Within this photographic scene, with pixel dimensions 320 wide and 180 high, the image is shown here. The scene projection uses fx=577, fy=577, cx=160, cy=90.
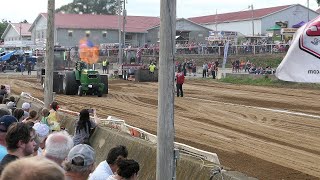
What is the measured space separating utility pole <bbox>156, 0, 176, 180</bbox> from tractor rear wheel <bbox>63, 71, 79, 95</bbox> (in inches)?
983

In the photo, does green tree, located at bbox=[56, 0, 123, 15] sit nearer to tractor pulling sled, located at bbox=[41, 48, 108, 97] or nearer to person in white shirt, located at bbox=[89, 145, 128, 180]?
tractor pulling sled, located at bbox=[41, 48, 108, 97]

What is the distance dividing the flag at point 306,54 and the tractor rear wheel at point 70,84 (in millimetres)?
27546

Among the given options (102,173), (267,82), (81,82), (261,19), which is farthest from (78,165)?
(261,19)

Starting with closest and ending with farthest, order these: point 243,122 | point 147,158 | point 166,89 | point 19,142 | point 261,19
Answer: point 19,142 → point 166,89 → point 147,158 → point 243,122 → point 261,19

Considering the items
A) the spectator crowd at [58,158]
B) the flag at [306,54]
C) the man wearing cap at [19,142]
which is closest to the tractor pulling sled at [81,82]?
the spectator crowd at [58,158]

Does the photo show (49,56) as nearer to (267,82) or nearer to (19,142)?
(19,142)

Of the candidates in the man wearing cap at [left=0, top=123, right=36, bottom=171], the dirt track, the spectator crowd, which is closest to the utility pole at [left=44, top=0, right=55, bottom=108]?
the dirt track

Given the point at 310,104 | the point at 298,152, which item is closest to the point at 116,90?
the point at 310,104

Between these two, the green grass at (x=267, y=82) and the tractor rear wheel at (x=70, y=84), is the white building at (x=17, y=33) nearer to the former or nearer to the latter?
the green grass at (x=267, y=82)

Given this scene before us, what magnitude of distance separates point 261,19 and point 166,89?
274 feet

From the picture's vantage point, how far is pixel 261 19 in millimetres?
88188

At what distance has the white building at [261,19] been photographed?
88.7 m

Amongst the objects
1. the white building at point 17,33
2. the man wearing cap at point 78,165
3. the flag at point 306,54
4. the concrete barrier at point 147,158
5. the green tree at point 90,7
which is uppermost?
the green tree at point 90,7

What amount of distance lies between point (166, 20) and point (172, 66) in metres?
0.53
